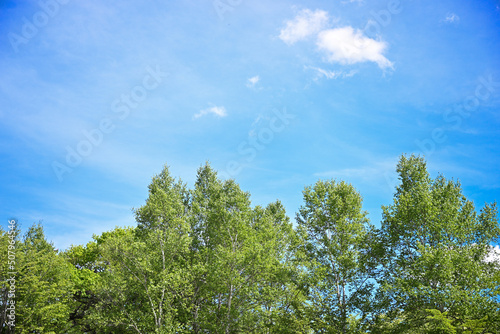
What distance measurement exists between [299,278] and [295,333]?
4.19 meters

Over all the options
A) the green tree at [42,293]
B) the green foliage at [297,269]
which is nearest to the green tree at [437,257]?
the green foliage at [297,269]

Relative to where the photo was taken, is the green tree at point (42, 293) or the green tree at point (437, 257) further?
the green tree at point (42, 293)

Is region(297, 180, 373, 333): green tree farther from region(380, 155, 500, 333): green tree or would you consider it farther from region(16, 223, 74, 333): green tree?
region(16, 223, 74, 333): green tree

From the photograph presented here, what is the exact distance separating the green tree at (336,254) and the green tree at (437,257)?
2026mm

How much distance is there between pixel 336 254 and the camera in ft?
94.1

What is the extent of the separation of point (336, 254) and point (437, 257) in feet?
Answer: 26.1

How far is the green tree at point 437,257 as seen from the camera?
72.0ft

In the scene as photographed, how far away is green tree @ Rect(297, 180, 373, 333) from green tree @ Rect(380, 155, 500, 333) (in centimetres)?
203

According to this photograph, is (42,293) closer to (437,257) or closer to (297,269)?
(297,269)

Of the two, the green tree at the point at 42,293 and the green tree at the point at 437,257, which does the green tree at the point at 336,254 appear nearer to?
the green tree at the point at 437,257

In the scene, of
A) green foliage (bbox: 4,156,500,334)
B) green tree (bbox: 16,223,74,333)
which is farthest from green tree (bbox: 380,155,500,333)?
green tree (bbox: 16,223,74,333)

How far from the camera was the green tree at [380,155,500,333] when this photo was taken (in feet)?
72.0

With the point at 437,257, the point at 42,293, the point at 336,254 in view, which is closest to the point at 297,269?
the point at 336,254

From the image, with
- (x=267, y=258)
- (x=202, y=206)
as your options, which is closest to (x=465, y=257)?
(x=267, y=258)
